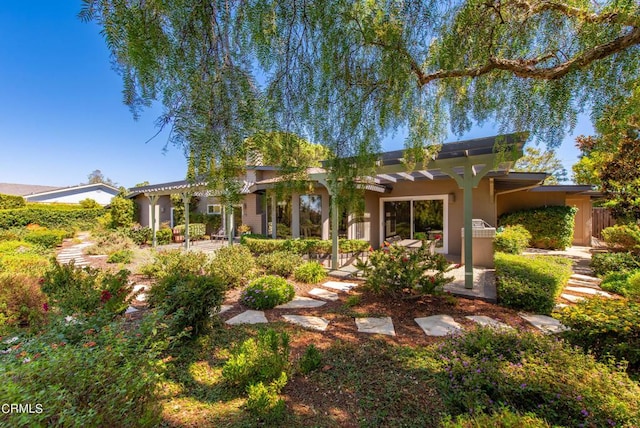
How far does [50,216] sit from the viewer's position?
18.5 metres

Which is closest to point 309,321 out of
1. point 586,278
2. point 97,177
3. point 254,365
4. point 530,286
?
point 254,365

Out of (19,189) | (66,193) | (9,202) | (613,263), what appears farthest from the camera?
(19,189)

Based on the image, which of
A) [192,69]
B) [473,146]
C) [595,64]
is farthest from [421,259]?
[192,69]

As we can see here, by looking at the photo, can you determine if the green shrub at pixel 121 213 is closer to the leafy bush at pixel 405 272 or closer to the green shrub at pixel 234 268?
the green shrub at pixel 234 268

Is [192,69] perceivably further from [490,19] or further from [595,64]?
[595,64]

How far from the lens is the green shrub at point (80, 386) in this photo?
1455mm

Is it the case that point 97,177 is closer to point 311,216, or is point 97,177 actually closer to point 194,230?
point 194,230

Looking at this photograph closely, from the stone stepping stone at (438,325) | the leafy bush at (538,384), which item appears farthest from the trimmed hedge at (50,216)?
the leafy bush at (538,384)

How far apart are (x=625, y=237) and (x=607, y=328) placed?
8634 mm

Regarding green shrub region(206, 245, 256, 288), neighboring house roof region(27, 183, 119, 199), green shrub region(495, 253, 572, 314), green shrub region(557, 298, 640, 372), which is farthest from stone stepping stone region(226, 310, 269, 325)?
neighboring house roof region(27, 183, 119, 199)

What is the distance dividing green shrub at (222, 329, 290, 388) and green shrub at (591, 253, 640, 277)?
882 centimetres

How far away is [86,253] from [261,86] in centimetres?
1319

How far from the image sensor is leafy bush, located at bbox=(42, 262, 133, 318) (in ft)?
11.4

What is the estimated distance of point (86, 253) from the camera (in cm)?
1130
